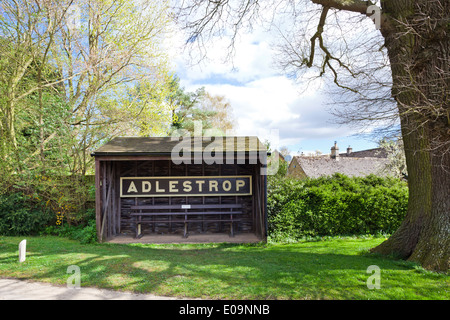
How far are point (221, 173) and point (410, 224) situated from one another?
531 centimetres

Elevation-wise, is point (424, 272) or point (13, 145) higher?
point (13, 145)

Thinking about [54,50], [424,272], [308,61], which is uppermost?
[54,50]

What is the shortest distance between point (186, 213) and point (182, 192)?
70 centimetres

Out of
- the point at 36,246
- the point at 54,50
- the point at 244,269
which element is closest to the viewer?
the point at 244,269

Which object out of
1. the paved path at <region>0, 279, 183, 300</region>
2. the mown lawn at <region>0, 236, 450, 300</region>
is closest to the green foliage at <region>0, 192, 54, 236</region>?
the mown lawn at <region>0, 236, 450, 300</region>

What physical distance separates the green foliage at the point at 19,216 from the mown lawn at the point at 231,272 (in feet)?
7.08

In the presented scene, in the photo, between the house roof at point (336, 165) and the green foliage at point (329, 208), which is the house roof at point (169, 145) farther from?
→ the house roof at point (336, 165)

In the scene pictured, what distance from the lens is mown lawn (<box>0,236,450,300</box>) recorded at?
12.9 ft

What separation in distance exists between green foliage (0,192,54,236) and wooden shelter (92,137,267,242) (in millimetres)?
2665

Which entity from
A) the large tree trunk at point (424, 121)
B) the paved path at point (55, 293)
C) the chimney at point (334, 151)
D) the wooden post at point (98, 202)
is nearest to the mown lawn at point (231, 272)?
the paved path at point (55, 293)

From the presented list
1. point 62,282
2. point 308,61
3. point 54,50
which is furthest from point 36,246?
point 308,61

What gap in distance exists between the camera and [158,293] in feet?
13.0

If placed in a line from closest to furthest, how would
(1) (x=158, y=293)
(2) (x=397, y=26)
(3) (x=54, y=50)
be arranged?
(1) (x=158, y=293) → (2) (x=397, y=26) → (3) (x=54, y=50)

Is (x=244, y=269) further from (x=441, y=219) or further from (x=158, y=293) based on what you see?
(x=441, y=219)
